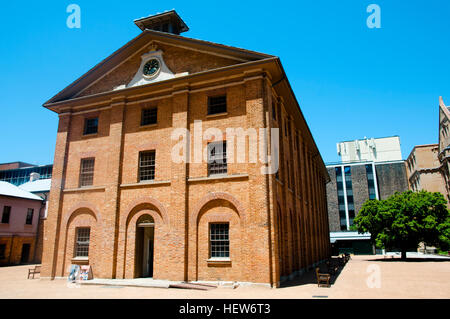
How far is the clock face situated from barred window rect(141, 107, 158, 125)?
2.15 metres

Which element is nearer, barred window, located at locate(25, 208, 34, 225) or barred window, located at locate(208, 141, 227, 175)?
barred window, located at locate(208, 141, 227, 175)

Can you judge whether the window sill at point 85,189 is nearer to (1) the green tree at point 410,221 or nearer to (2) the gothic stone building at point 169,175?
(2) the gothic stone building at point 169,175

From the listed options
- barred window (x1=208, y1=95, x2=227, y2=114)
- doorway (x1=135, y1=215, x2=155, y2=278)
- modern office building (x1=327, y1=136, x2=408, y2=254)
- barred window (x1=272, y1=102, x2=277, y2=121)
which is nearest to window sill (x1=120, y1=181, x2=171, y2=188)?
doorway (x1=135, y1=215, x2=155, y2=278)

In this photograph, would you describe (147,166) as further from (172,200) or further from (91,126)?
(91,126)

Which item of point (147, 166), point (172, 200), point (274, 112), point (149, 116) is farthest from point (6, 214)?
point (274, 112)

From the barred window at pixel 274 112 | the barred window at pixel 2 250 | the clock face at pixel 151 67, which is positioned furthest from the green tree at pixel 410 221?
the barred window at pixel 2 250

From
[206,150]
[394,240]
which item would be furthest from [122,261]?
[394,240]

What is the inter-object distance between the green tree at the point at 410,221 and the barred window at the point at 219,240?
2466 centimetres

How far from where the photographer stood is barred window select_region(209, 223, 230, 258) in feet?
50.2

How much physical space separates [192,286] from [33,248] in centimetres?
2878

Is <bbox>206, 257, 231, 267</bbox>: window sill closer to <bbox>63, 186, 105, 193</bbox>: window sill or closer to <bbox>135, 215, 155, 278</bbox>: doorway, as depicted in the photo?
<bbox>135, 215, 155, 278</bbox>: doorway

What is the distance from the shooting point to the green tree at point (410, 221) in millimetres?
32062

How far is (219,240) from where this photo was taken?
15414mm
